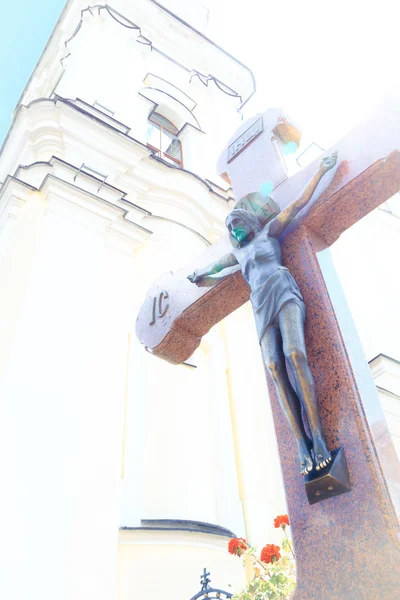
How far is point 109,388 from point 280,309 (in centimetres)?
292

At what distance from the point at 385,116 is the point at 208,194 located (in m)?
6.40

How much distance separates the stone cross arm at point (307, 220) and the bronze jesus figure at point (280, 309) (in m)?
0.11

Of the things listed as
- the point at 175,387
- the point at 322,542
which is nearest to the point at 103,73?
the point at 175,387

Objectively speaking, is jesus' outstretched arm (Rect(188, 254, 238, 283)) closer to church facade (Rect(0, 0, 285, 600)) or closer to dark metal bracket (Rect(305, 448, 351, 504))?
dark metal bracket (Rect(305, 448, 351, 504))

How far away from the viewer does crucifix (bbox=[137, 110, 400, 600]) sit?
1720mm

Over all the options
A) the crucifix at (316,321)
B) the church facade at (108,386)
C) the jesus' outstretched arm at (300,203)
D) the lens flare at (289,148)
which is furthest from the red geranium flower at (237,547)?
Result: the lens flare at (289,148)

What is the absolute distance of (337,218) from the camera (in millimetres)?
2615

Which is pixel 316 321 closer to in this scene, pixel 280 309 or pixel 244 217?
pixel 280 309

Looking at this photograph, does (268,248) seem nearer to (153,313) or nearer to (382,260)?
(153,313)

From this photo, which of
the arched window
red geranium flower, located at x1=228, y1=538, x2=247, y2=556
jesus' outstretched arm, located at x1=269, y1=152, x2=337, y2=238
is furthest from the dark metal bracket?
the arched window

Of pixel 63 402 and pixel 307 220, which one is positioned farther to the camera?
pixel 63 402

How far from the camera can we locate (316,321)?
7.32ft

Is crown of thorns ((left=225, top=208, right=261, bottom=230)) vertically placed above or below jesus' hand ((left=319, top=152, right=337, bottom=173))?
→ above

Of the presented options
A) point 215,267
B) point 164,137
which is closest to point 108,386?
point 215,267
